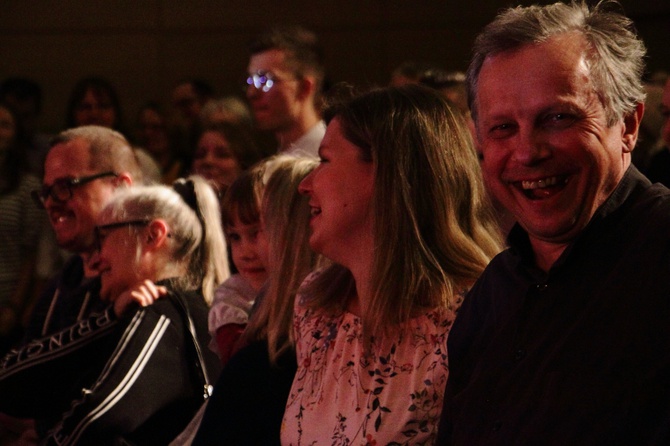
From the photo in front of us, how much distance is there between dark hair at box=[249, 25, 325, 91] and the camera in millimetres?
4078

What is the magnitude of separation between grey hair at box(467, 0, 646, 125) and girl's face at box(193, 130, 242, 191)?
7.70 ft

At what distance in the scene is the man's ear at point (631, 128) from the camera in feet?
5.06

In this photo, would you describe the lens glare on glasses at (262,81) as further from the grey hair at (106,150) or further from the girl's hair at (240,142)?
the grey hair at (106,150)

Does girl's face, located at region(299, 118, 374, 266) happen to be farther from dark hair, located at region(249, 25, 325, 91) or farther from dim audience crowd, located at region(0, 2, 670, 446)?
dark hair, located at region(249, 25, 325, 91)

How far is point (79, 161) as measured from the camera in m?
3.40

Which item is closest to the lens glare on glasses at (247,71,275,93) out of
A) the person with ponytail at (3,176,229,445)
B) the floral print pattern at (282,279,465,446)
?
the person with ponytail at (3,176,229,445)

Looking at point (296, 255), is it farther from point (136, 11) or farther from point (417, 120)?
point (136, 11)

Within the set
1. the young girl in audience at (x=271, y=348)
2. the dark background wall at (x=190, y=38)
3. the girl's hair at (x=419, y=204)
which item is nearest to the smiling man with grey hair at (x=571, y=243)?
the girl's hair at (x=419, y=204)

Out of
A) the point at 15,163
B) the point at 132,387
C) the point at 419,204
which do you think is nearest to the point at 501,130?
the point at 419,204

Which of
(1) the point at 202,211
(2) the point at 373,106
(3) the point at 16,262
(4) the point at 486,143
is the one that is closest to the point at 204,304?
(1) the point at 202,211

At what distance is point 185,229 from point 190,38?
3.93 metres

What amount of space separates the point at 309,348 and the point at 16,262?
282 centimetres

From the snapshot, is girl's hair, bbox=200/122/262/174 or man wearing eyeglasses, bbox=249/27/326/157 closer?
girl's hair, bbox=200/122/262/174

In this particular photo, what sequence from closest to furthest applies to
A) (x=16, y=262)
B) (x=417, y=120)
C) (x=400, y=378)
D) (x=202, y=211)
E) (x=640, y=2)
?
(x=400, y=378) → (x=417, y=120) → (x=202, y=211) → (x=16, y=262) → (x=640, y=2)
